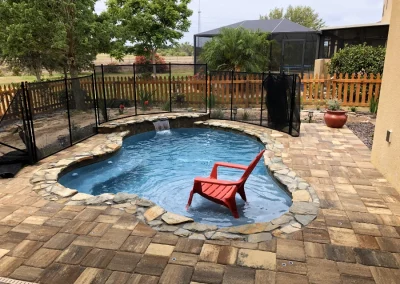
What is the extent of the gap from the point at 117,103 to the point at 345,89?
7.42 m

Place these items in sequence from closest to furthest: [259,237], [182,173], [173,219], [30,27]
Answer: [259,237], [173,219], [182,173], [30,27]

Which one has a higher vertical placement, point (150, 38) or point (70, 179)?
point (150, 38)

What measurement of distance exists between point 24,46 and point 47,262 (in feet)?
29.4

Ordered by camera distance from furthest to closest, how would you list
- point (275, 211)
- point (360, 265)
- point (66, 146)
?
point (66, 146) → point (275, 211) → point (360, 265)

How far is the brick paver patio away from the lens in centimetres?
275

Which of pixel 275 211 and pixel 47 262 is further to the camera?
pixel 275 211

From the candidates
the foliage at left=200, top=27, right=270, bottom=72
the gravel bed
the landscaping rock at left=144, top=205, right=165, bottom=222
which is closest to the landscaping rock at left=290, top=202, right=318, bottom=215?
the landscaping rock at left=144, top=205, right=165, bottom=222

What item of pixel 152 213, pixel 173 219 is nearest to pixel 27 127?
pixel 152 213

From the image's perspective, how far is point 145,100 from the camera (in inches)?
396

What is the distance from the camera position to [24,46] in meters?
9.80

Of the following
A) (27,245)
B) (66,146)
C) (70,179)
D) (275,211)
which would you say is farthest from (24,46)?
(275,211)

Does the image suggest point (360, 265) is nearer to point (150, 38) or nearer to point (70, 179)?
point (70, 179)

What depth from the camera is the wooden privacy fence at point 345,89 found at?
10.2 m

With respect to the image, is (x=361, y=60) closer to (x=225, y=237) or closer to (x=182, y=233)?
(x=225, y=237)
